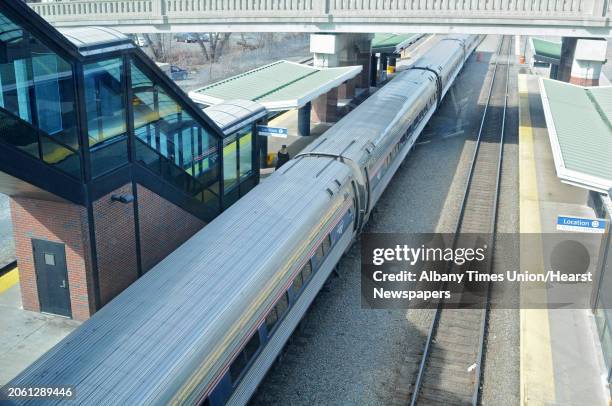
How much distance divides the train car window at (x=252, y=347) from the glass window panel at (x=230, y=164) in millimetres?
8985

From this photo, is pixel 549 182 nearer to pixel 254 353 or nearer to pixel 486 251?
pixel 486 251

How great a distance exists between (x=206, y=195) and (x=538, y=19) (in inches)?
691

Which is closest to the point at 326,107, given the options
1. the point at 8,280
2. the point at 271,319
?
the point at 8,280

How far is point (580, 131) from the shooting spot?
814 inches

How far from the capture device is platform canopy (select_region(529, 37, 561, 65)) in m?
40.7

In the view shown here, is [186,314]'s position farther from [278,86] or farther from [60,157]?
[278,86]

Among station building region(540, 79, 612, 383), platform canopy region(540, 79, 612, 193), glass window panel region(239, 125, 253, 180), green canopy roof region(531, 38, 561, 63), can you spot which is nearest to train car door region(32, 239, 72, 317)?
glass window panel region(239, 125, 253, 180)

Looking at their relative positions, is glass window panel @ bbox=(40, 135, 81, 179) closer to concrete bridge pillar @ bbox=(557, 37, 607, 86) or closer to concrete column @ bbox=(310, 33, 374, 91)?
concrete column @ bbox=(310, 33, 374, 91)

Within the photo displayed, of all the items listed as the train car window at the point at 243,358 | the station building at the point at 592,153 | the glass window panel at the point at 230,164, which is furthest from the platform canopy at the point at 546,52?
the train car window at the point at 243,358

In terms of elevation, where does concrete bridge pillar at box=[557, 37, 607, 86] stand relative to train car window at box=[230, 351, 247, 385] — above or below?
above

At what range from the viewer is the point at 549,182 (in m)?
25.9

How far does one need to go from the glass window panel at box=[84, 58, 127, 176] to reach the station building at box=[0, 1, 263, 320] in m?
0.02

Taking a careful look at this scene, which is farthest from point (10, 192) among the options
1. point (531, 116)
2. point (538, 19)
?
point (531, 116)

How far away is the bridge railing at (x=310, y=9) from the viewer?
1054 inches
